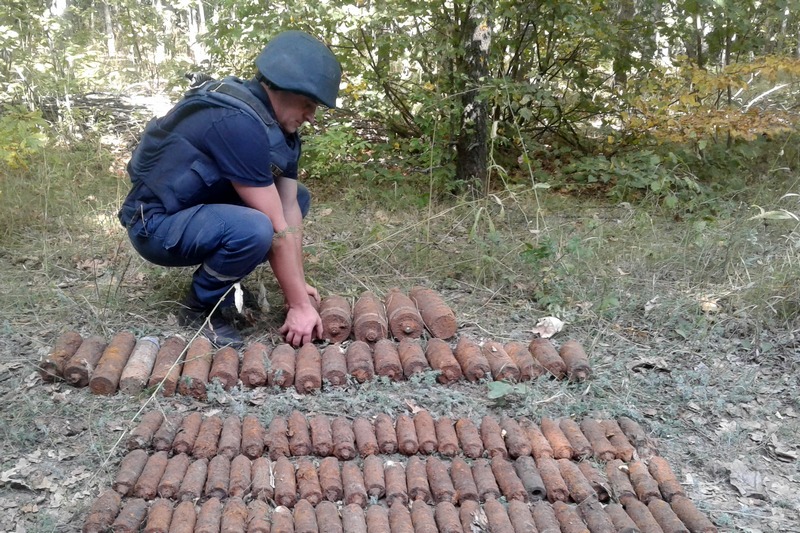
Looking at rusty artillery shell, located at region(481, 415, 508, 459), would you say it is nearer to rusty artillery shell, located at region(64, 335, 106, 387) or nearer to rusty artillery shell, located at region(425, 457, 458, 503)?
rusty artillery shell, located at region(425, 457, 458, 503)

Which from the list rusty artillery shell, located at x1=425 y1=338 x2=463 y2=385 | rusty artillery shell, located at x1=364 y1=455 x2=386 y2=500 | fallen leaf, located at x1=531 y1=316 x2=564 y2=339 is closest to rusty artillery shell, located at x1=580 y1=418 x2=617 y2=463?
rusty artillery shell, located at x1=425 y1=338 x2=463 y2=385

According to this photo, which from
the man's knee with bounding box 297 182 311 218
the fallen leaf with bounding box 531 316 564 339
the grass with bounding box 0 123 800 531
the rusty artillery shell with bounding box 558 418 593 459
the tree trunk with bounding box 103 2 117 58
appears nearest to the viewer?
the rusty artillery shell with bounding box 558 418 593 459

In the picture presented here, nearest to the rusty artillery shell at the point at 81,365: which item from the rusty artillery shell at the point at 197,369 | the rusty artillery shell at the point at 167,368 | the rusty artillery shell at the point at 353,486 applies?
the rusty artillery shell at the point at 167,368

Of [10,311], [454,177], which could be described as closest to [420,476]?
[10,311]

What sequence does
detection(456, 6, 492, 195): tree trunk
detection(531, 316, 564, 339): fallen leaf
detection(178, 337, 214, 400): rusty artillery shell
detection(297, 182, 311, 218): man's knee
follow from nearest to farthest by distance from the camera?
1. detection(178, 337, 214, 400): rusty artillery shell
2. detection(531, 316, 564, 339): fallen leaf
3. detection(297, 182, 311, 218): man's knee
4. detection(456, 6, 492, 195): tree trunk

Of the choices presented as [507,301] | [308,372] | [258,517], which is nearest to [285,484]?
[258,517]

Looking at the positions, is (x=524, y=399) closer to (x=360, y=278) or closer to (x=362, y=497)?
(x=362, y=497)

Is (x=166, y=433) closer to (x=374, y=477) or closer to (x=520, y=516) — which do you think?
(x=374, y=477)

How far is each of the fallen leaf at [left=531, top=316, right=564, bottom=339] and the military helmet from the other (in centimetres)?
163

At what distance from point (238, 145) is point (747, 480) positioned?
2.57m

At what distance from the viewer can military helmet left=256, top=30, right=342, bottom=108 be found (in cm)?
335

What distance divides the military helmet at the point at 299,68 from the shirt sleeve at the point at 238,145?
0.24 metres

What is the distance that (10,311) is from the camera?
4027mm

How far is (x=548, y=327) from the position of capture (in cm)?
394
